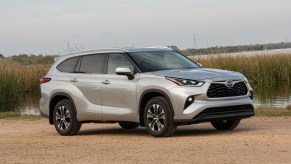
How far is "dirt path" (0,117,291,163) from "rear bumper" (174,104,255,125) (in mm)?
325

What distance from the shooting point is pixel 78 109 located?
48.8ft

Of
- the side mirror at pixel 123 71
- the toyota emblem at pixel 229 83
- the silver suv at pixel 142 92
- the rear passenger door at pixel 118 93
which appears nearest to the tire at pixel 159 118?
the silver suv at pixel 142 92

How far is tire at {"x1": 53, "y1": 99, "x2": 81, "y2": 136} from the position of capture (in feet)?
49.1

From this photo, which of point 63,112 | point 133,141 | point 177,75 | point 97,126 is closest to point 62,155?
point 133,141

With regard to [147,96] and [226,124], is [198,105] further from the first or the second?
[226,124]

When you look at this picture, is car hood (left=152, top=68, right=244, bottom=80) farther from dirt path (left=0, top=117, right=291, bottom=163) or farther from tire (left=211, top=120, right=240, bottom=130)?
tire (left=211, top=120, right=240, bottom=130)

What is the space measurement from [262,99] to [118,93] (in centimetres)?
1372

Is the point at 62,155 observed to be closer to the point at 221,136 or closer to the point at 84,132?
the point at 221,136

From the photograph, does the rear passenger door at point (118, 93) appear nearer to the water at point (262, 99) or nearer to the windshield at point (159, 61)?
the windshield at point (159, 61)

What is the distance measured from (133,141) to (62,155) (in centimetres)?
195

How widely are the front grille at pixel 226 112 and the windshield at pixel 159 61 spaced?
1.43 metres

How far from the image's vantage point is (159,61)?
14109 mm

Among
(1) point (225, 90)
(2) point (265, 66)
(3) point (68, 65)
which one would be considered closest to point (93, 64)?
(3) point (68, 65)

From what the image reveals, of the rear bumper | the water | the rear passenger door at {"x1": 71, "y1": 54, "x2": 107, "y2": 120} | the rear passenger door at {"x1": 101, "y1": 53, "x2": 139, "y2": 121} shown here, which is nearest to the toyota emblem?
the rear bumper
